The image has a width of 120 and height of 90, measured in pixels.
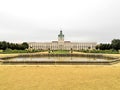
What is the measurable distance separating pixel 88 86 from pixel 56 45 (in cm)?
10162

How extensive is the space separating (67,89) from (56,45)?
101991 millimetres

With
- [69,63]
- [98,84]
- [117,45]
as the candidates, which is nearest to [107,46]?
[117,45]

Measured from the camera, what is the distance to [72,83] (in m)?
6.66

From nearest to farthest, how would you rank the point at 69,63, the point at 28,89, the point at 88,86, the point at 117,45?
the point at 28,89 → the point at 88,86 → the point at 69,63 → the point at 117,45

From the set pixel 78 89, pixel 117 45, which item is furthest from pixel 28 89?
pixel 117 45

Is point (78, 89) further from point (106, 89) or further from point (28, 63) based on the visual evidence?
point (28, 63)

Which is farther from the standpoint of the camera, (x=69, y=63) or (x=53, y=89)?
(x=69, y=63)

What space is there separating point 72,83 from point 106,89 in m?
1.33

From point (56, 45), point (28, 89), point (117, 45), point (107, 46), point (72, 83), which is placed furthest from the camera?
point (56, 45)

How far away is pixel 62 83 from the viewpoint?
667cm

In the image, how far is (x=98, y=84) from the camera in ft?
21.4

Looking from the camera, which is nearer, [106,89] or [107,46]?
[106,89]

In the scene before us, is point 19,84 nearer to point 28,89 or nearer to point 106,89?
point 28,89

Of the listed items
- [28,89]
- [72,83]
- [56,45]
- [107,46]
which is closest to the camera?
[28,89]
